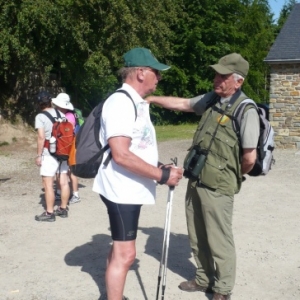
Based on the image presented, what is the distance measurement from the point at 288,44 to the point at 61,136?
12.5 metres

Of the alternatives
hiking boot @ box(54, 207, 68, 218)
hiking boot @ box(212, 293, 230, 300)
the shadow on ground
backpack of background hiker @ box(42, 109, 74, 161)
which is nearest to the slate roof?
backpack of background hiker @ box(42, 109, 74, 161)

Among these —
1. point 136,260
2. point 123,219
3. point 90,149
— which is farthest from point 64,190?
point 123,219

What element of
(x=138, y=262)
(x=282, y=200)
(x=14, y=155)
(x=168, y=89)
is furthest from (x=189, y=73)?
(x=138, y=262)

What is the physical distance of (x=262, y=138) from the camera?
442 cm

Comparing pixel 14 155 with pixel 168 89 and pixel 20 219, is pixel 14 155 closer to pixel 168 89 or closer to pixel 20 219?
pixel 20 219

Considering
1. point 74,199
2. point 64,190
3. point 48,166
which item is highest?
point 48,166

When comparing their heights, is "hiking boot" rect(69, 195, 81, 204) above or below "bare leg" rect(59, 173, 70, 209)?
below

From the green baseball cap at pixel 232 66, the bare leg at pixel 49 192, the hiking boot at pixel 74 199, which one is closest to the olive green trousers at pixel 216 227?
the green baseball cap at pixel 232 66

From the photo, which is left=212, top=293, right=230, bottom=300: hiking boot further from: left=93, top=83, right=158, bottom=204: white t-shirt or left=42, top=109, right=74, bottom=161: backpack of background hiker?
left=42, top=109, right=74, bottom=161: backpack of background hiker

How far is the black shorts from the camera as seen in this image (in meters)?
3.84

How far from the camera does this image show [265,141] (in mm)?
4445

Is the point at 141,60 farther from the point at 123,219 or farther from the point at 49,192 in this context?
the point at 49,192

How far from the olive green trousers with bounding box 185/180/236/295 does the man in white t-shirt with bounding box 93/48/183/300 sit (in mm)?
694

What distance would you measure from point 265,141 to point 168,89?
2542cm
